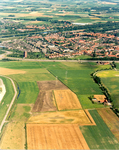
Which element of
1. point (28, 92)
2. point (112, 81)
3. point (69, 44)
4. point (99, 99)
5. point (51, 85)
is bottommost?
point (99, 99)

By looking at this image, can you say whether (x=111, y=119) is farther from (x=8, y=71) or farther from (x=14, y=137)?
(x=8, y=71)

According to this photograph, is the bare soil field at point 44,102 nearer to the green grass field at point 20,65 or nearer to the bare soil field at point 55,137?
the bare soil field at point 55,137

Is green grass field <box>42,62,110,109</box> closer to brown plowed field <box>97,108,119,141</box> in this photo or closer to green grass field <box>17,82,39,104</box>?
brown plowed field <box>97,108,119,141</box>

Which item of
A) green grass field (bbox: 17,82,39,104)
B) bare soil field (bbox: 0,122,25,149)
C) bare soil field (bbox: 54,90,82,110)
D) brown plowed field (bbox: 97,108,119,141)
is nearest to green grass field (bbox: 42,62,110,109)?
bare soil field (bbox: 54,90,82,110)

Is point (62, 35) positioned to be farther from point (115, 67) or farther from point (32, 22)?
point (115, 67)

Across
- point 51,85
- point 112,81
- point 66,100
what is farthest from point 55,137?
point 112,81

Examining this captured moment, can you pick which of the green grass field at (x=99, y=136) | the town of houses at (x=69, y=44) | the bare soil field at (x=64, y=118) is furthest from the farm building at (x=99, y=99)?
the town of houses at (x=69, y=44)
